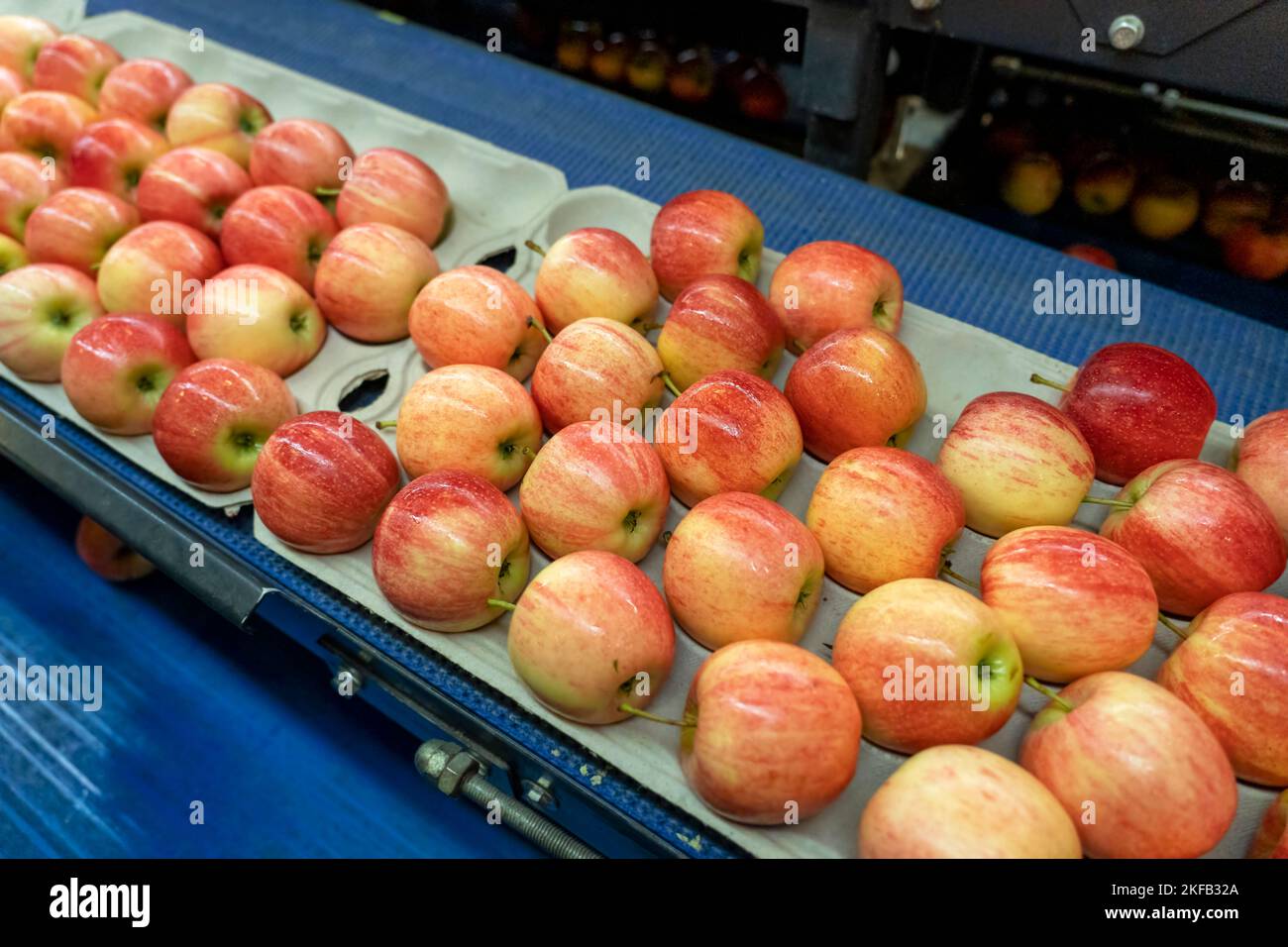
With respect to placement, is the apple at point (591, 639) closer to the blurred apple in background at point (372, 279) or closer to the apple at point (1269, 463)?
the blurred apple in background at point (372, 279)

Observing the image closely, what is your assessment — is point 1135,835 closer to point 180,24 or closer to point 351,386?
point 351,386

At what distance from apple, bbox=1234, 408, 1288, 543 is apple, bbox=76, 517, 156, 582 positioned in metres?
2.21

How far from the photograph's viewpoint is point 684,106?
354 cm

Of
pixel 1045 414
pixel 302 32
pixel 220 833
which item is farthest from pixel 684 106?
pixel 220 833

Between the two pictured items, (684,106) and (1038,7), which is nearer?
(1038,7)

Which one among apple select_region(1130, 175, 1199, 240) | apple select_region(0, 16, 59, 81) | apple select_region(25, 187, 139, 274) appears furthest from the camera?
apple select_region(1130, 175, 1199, 240)

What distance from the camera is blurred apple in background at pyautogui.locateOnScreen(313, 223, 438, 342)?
64.8 inches

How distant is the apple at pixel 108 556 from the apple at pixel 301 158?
919 millimetres

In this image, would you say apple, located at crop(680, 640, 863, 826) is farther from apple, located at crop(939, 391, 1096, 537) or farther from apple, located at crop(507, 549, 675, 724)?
apple, located at crop(939, 391, 1096, 537)

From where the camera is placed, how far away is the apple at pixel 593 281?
1541 mm

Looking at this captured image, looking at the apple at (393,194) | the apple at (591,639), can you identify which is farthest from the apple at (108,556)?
the apple at (591,639)

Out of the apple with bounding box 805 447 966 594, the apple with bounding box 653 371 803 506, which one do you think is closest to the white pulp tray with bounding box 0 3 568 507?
the apple with bounding box 653 371 803 506
